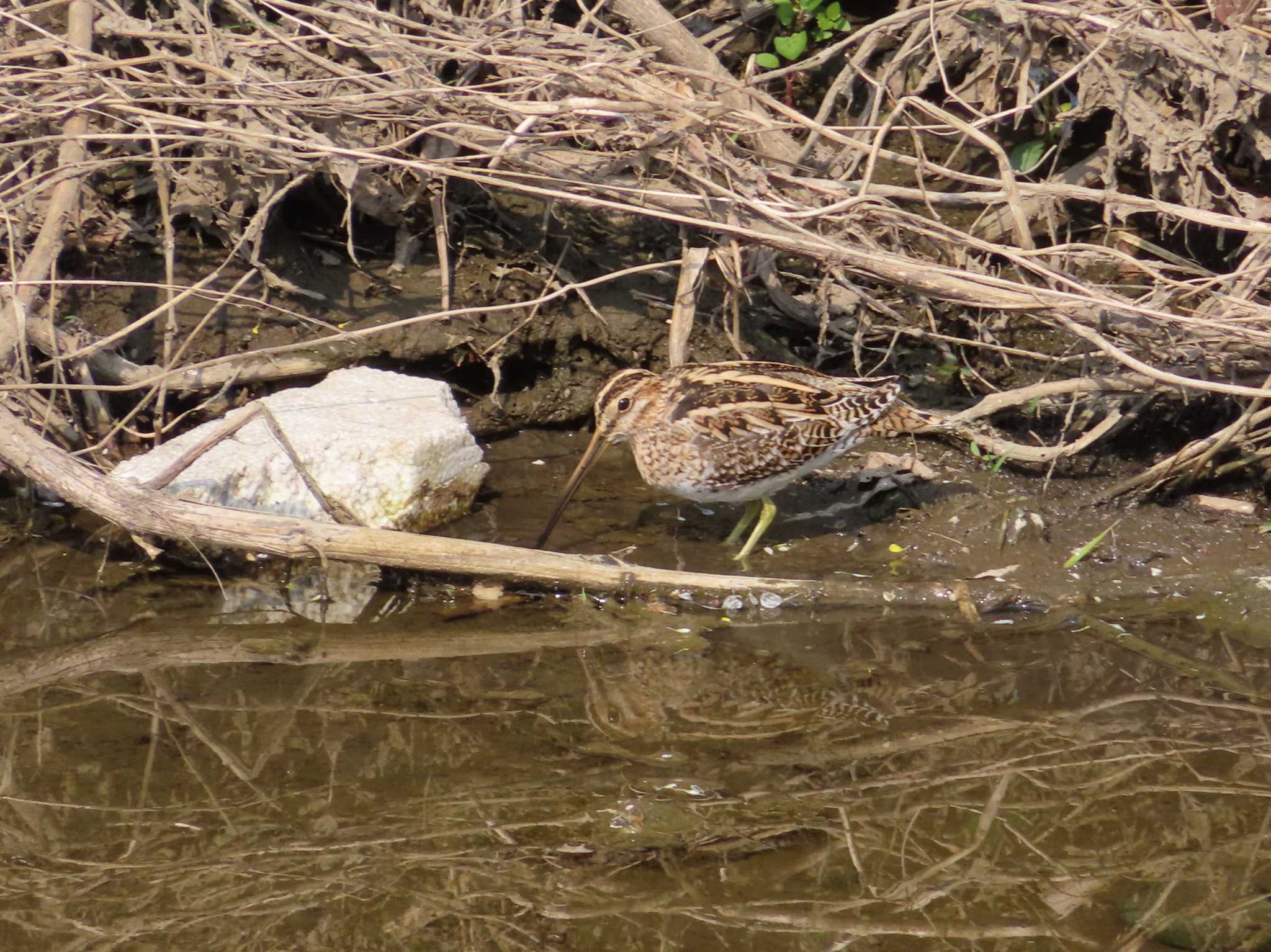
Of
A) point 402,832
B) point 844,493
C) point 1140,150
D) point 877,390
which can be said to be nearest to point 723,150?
point 877,390

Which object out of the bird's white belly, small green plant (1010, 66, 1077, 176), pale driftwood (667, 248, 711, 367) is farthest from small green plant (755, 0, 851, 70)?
the bird's white belly

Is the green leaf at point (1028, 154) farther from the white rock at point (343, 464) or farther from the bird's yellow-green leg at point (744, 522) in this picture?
the white rock at point (343, 464)

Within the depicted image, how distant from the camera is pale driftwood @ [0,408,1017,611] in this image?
4.57m

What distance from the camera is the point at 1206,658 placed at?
15.5 feet

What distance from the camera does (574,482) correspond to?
5.32m

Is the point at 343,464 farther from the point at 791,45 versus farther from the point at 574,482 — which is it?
the point at 791,45

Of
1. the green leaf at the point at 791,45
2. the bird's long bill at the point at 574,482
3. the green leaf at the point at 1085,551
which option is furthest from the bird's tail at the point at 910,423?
the green leaf at the point at 791,45

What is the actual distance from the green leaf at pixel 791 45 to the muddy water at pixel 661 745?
2.20 meters

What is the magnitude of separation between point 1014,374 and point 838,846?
2.85 m

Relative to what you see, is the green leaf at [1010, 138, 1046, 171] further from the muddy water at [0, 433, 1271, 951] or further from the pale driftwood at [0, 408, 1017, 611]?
the pale driftwood at [0, 408, 1017, 611]

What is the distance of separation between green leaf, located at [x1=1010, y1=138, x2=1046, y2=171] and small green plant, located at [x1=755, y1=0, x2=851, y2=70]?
1.03 meters

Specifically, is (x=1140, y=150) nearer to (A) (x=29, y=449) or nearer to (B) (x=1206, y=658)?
(B) (x=1206, y=658)

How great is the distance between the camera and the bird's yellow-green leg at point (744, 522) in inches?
214

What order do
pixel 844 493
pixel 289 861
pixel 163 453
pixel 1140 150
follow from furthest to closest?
1. pixel 1140 150
2. pixel 844 493
3. pixel 163 453
4. pixel 289 861
